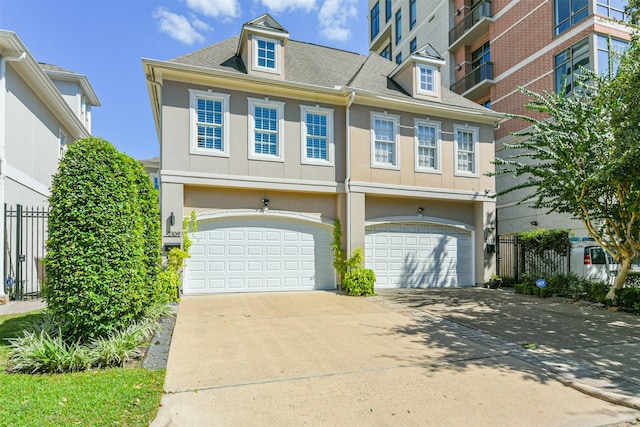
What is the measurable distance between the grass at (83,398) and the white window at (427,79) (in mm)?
12297

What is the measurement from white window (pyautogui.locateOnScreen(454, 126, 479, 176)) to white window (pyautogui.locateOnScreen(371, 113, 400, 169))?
2634 mm

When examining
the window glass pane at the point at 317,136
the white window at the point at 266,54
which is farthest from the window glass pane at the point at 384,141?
the white window at the point at 266,54

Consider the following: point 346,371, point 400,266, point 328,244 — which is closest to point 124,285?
point 346,371

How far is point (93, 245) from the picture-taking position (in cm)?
519

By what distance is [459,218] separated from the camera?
554 inches

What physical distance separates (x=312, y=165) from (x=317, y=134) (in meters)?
1.06

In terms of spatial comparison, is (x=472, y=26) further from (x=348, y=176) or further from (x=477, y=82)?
(x=348, y=176)

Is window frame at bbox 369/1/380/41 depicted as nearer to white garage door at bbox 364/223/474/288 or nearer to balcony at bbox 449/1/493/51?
balcony at bbox 449/1/493/51

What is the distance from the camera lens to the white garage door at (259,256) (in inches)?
433

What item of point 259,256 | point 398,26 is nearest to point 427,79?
point 259,256

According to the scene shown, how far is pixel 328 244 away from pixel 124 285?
7674 mm

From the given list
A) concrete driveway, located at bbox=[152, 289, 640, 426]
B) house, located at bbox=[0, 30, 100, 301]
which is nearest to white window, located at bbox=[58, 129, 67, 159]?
house, located at bbox=[0, 30, 100, 301]

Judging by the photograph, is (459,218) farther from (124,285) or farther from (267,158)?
(124,285)

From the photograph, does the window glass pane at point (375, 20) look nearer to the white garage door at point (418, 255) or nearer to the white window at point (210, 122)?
the white garage door at point (418, 255)
